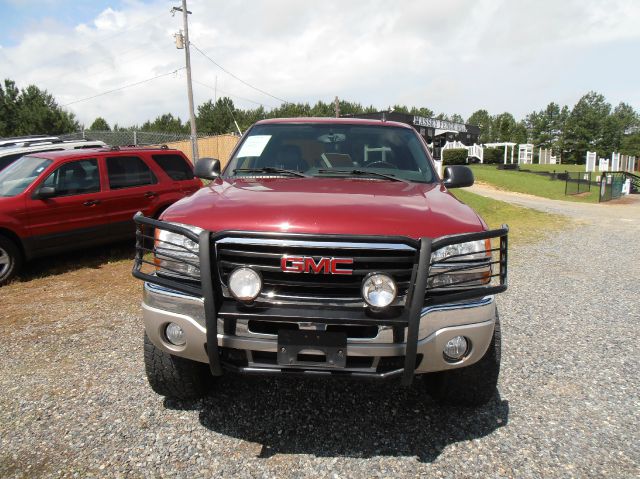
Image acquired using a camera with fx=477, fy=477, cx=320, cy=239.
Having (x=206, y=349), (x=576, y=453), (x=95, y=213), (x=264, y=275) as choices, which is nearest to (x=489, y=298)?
(x=576, y=453)

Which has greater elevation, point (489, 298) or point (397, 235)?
point (397, 235)

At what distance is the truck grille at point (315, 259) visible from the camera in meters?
2.31

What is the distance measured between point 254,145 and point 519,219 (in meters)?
11.1

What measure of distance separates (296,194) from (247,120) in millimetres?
82140

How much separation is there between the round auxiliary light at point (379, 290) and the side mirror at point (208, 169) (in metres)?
A: 1.96

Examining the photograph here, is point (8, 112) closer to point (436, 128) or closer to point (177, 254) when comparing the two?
point (436, 128)

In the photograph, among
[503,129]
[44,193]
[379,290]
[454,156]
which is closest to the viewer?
[379,290]

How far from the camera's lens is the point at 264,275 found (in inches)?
93.7

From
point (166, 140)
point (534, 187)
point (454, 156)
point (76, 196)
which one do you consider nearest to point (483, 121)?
point (454, 156)

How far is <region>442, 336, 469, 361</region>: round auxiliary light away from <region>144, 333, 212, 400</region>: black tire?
4.90 ft

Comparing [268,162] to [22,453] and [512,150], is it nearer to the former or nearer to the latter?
[22,453]

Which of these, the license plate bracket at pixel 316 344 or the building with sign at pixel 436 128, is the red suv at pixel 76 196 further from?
the building with sign at pixel 436 128

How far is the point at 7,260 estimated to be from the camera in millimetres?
6078

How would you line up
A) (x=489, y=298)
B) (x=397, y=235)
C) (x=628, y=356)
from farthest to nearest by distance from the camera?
(x=628, y=356)
(x=489, y=298)
(x=397, y=235)
